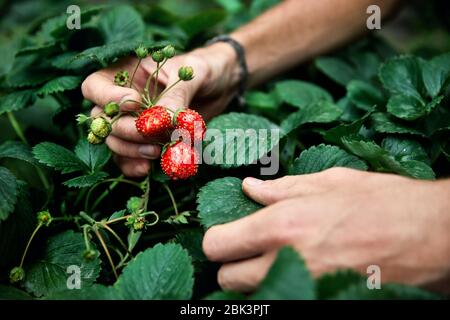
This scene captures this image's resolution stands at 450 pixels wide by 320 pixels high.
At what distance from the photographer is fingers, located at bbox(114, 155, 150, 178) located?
85cm

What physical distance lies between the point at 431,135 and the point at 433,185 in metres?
0.29

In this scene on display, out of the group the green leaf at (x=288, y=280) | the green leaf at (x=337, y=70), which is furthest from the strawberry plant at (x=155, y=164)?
the green leaf at (x=337, y=70)

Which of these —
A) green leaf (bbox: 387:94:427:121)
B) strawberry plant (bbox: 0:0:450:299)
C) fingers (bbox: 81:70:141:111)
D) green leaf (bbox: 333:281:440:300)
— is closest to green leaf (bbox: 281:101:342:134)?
strawberry plant (bbox: 0:0:450:299)

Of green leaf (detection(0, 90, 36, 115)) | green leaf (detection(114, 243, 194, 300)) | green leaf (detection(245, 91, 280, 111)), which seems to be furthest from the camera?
green leaf (detection(245, 91, 280, 111))

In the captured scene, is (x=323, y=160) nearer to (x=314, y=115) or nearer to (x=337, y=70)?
(x=314, y=115)

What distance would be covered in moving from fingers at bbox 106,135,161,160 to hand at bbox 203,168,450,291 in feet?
0.84

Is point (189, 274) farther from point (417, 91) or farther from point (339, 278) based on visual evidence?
point (417, 91)

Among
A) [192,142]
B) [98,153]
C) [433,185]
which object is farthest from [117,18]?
[433,185]

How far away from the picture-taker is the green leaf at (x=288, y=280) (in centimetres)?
50

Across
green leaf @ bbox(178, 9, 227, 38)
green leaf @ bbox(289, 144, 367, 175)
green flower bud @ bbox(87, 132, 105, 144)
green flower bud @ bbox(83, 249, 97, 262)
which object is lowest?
green flower bud @ bbox(83, 249, 97, 262)

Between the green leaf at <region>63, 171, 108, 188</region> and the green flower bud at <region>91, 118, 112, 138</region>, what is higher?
the green flower bud at <region>91, 118, 112, 138</region>

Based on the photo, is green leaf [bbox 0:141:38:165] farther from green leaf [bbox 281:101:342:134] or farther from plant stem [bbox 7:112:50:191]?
green leaf [bbox 281:101:342:134]

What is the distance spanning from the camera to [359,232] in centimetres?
57

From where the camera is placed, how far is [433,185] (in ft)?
1.98
